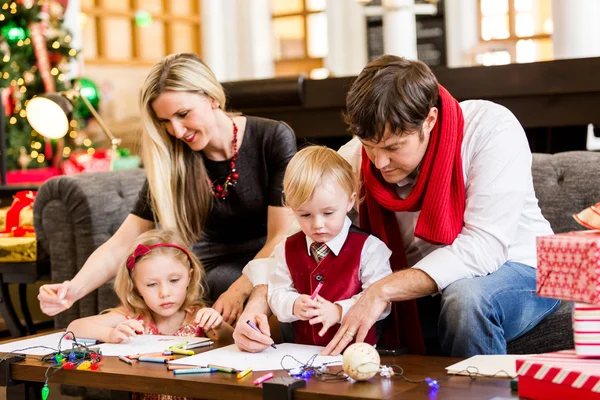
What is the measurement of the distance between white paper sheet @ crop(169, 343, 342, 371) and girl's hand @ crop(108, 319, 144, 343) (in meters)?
0.29

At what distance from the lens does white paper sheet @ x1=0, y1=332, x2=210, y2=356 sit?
6.91 ft

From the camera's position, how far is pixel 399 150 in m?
2.04

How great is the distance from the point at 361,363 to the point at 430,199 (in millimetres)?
567

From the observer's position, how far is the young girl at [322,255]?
2.02 metres

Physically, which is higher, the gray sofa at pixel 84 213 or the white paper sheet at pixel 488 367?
the gray sofa at pixel 84 213

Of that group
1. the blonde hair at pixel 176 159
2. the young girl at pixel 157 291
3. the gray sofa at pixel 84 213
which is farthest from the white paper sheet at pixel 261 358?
the gray sofa at pixel 84 213

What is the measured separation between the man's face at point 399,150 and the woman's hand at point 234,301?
1.74 ft

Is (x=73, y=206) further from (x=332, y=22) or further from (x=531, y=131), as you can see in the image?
(x=332, y=22)

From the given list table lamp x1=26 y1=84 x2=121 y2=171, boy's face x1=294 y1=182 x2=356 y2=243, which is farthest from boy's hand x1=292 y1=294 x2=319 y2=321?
table lamp x1=26 y1=84 x2=121 y2=171

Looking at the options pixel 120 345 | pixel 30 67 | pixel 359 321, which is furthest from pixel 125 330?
pixel 30 67

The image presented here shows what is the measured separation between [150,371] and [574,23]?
4281mm

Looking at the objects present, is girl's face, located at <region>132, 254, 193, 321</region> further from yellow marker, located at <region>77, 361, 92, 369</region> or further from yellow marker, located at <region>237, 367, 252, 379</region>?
yellow marker, located at <region>237, 367, 252, 379</region>

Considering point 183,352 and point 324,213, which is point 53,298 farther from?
point 324,213

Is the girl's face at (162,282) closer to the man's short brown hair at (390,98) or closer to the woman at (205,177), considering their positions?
the woman at (205,177)
